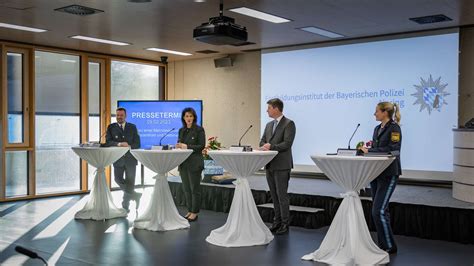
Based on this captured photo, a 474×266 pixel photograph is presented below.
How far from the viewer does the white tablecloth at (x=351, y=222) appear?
4207 mm

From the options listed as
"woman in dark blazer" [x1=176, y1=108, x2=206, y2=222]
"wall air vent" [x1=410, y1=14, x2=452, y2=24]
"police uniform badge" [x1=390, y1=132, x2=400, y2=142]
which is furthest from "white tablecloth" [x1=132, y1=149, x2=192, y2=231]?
"wall air vent" [x1=410, y1=14, x2=452, y2=24]

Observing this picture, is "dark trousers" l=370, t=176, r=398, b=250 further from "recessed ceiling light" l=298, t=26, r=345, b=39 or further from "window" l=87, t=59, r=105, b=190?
"window" l=87, t=59, r=105, b=190

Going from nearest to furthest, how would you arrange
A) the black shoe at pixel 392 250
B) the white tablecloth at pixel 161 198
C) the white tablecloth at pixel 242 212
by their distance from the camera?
the black shoe at pixel 392 250, the white tablecloth at pixel 242 212, the white tablecloth at pixel 161 198

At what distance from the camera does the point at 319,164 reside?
175 inches

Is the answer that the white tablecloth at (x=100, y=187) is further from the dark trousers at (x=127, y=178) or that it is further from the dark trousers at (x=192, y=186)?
the dark trousers at (x=192, y=186)

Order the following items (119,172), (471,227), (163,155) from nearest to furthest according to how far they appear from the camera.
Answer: (471,227) → (163,155) → (119,172)

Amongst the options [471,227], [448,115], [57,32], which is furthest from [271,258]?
[57,32]

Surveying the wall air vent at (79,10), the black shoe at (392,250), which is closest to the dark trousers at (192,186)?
the wall air vent at (79,10)

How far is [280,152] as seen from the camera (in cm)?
533

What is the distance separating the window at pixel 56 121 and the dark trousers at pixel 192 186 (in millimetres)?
3862

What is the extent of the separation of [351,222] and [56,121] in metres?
6.49

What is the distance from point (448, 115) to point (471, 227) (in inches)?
97.9

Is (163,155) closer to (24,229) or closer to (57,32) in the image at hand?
(24,229)

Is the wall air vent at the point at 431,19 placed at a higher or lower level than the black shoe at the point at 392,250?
higher
